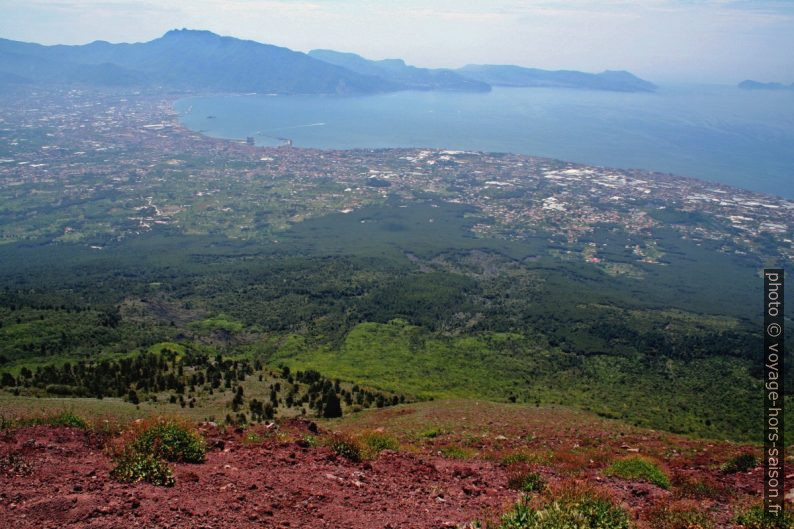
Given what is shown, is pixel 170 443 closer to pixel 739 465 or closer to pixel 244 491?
pixel 244 491

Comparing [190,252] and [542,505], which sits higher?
[542,505]

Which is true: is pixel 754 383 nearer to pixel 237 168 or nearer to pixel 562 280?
pixel 562 280

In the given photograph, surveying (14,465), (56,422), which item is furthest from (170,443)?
(56,422)

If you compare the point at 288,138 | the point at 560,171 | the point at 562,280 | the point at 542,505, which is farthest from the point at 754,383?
the point at 288,138

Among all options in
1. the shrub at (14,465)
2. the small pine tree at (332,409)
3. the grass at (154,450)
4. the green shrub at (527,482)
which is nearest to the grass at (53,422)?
the grass at (154,450)

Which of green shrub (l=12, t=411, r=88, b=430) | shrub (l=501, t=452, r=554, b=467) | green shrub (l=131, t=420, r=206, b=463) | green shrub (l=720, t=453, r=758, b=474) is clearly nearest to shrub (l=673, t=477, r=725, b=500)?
green shrub (l=720, t=453, r=758, b=474)
